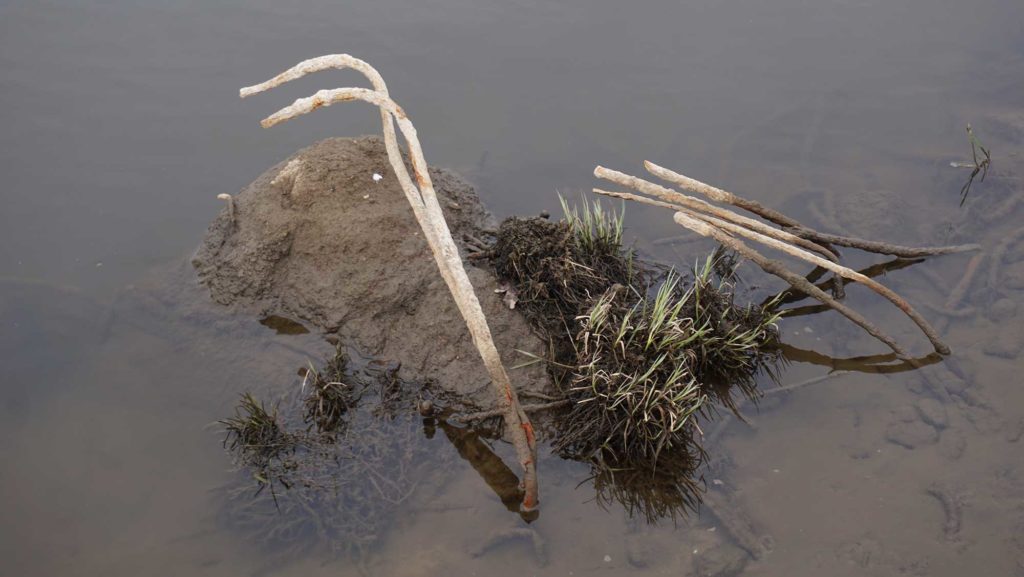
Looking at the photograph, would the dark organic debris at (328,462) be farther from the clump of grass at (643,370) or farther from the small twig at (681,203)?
the small twig at (681,203)

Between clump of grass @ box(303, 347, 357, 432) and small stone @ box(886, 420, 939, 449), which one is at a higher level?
clump of grass @ box(303, 347, 357, 432)

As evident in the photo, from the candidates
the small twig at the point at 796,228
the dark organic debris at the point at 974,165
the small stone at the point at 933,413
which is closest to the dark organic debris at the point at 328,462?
the small twig at the point at 796,228


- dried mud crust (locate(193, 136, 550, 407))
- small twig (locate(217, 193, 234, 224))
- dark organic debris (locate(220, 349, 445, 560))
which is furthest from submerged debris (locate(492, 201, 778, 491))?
small twig (locate(217, 193, 234, 224))

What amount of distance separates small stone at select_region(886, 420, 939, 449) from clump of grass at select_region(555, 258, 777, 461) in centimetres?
100

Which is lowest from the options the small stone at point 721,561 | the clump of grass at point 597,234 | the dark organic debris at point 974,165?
the small stone at point 721,561

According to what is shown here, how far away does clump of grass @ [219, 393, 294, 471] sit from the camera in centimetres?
433

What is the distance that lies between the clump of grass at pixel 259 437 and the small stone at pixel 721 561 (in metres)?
2.26

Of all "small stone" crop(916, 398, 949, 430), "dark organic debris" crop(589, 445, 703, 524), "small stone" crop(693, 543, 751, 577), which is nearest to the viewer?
"small stone" crop(693, 543, 751, 577)

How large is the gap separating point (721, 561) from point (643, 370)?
1.04m

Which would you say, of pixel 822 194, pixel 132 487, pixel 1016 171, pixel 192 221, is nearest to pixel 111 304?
pixel 192 221

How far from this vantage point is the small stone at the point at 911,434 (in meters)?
4.75

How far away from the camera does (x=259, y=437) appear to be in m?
4.36

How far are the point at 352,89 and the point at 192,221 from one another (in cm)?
267

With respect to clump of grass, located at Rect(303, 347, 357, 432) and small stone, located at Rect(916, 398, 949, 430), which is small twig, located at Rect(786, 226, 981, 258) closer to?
small stone, located at Rect(916, 398, 949, 430)
